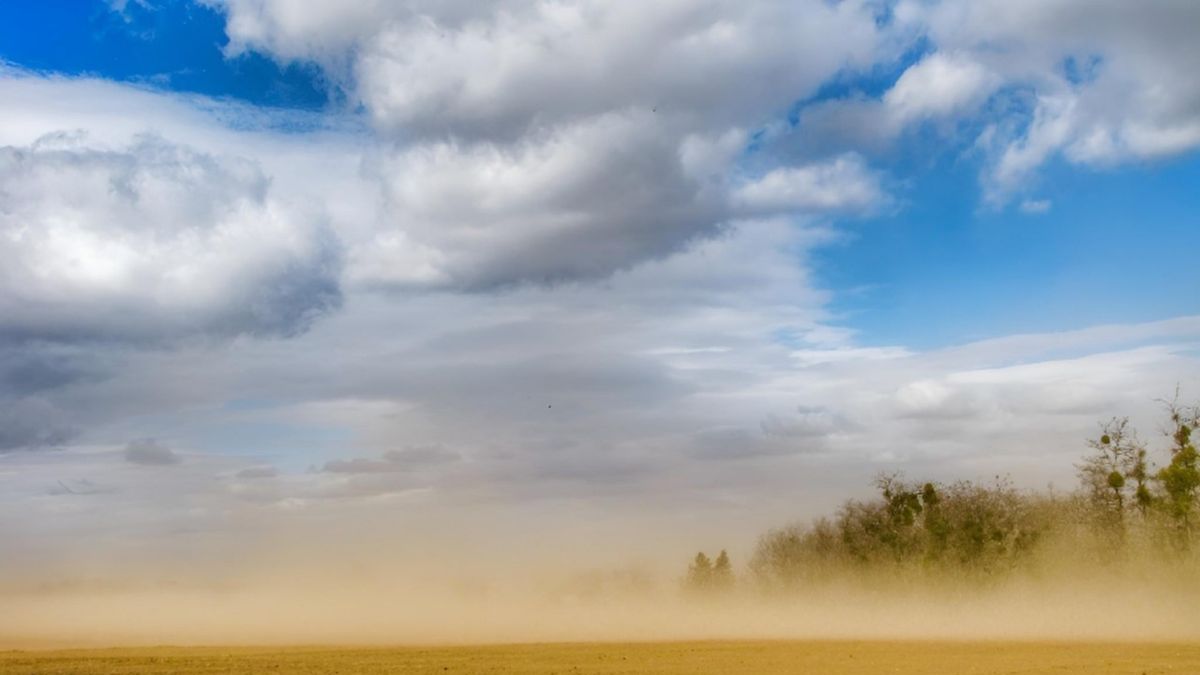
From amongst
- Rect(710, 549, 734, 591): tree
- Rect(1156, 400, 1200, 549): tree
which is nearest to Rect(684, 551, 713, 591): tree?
Rect(710, 549, 734, 591): tree

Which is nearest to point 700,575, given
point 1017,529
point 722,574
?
point 722,574

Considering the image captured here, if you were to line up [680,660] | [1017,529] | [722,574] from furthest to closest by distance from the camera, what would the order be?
[722,574] < [1017,529] < [680,660]

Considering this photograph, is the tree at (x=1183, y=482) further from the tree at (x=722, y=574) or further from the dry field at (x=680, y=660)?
the tree at (x=722, y=574)

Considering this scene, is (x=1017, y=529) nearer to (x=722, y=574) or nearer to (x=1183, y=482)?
(x=1183, y=482)

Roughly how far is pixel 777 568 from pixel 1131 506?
5359 centimetres

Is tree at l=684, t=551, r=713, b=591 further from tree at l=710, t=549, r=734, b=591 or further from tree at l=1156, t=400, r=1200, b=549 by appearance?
tree at l=1156, t=400, r=1200, b=549

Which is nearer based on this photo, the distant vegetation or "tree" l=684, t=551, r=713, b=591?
the distant vegetation

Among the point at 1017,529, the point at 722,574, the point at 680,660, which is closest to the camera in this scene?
the point at 680,660

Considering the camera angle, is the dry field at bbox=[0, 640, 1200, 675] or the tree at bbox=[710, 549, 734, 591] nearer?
the dry field at bbox=[0, 640, 1200, 675]

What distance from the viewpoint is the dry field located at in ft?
157

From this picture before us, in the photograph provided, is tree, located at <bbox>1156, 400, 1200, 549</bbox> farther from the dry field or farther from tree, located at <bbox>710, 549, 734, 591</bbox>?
tree, located at <bbox>710, 549, 734, 591</bbox>

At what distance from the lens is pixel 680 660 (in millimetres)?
55062

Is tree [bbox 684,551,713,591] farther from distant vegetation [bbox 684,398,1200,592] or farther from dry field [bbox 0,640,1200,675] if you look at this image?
dry field [bbox 0,640,1200,675]

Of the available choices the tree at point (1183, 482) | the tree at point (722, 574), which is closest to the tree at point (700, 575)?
the tree at point (722, 574)
